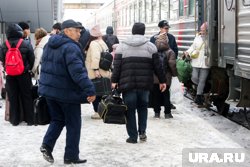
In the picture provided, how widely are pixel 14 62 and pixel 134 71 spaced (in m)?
1.89

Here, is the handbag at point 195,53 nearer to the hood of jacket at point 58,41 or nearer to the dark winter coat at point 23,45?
the dark winter coat at point 23,45

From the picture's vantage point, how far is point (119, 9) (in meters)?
21.1

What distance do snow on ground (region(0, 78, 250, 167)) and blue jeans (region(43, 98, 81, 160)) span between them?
0.72 ft

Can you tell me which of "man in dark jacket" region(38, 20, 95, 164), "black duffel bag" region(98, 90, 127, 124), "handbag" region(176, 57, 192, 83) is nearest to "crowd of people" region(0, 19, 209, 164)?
"man in dark jacket" region(38, 20, 95, 164)

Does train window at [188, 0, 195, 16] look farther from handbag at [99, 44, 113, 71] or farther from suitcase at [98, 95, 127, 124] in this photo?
suitcase at [98, 95, 127, 124]

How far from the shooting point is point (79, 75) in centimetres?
491

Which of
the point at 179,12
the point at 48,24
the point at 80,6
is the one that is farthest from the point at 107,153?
the point at 80,6

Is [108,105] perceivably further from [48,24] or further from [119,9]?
[119,9]

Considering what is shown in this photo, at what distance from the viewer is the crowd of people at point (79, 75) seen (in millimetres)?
5020

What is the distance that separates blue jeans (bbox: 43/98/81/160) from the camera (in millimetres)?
5113

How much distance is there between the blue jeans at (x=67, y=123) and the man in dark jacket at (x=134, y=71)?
1.07 metres

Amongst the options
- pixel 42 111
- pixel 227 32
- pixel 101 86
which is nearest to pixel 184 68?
pixel 227 32

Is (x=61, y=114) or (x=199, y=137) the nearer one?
(x=61, y=114)

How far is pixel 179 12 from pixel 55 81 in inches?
259
